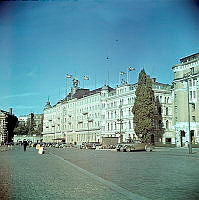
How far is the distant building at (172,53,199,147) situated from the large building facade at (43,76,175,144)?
40.7 feet

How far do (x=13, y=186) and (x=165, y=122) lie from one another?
243ft

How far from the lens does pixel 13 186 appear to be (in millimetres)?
11523

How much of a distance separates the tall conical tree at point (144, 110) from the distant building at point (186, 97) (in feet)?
19.4

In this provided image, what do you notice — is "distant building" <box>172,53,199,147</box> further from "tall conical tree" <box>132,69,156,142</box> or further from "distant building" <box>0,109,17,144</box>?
"distant building" <box>0,109,17,144</box>

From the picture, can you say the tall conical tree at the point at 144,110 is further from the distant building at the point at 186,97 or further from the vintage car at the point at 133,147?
the vintage car at the point at 133,147

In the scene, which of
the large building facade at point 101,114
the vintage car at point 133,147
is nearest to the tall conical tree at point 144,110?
the large building facade at point 101,114

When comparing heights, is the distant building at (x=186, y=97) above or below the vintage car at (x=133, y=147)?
above

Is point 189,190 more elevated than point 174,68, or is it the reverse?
point 174,68

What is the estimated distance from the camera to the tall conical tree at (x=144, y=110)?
6750 cm

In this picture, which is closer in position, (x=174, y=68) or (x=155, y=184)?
(x=155, y=184)

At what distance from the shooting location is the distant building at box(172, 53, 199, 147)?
66188 mm

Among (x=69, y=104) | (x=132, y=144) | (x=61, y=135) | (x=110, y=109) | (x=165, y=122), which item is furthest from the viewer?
(x=61, y=135)

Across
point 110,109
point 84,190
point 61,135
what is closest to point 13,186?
point 84,190

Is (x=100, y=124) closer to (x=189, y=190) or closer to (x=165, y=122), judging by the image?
(x=165, y=122)
